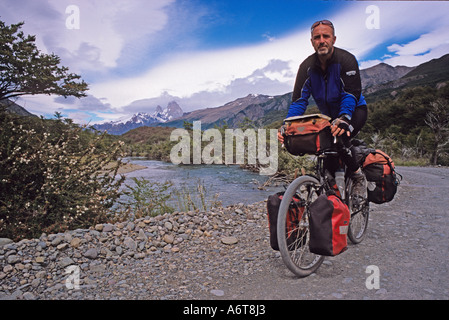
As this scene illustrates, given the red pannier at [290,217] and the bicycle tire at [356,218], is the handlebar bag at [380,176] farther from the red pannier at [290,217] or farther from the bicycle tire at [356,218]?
the red pannier at [290,217]

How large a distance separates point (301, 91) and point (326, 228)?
5.08 ft

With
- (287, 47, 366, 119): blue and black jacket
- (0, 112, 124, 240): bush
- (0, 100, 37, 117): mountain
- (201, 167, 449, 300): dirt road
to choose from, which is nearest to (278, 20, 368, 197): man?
(287, 47, 366, 119): blue and black jacket

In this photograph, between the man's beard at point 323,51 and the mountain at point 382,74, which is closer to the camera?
the man's beard at point 323,51

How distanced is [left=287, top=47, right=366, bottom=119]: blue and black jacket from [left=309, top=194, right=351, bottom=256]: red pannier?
92 centimetres

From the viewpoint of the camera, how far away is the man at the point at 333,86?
8.63 ft

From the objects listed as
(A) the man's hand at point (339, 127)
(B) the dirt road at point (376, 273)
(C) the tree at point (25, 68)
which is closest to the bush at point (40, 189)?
(B) the dirt road at point (376, 273)

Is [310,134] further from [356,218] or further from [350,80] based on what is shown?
[356,218]

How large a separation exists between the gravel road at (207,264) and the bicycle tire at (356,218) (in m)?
0.11

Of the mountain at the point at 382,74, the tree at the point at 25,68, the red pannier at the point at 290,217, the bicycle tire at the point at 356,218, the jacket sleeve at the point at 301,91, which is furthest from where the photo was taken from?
the mountain at the point at 382,74

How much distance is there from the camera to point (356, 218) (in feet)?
11.4

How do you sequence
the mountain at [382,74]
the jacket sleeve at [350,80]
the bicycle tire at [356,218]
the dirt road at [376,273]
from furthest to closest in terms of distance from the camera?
the mountain at [382,74]
the bicycle tire at [356,218]
the jacket sleeve at [350,80]
the dirt road at [376,273]

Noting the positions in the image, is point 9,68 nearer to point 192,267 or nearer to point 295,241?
point 192,267

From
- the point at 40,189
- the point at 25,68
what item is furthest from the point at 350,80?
the point at 25,68
